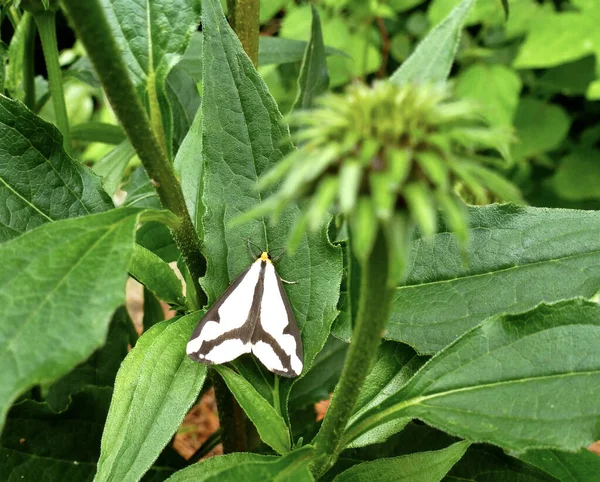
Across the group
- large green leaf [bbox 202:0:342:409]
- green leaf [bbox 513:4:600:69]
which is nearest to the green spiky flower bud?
large green leaf [bbox 202:0:342:409]

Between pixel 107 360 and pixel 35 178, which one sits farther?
pixel 107 360

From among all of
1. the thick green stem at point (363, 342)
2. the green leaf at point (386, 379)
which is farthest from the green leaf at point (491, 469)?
the thick green stem at point (363, 342)

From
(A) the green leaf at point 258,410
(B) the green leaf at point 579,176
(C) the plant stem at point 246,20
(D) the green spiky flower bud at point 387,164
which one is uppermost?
(D) the green spiky flower bud at point 387,164

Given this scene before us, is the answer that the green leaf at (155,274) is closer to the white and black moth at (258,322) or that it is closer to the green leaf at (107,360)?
the white and black moth at (258,322)

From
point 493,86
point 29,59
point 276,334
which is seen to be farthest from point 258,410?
point 493,86

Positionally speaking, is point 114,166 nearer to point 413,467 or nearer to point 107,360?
point 107,360

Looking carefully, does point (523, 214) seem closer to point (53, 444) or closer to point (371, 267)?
point (371, 267)

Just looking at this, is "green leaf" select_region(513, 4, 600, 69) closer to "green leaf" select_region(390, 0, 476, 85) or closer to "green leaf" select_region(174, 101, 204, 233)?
"green leaf" select_region(390, 0, 476, 85)
